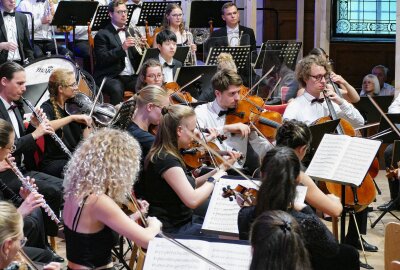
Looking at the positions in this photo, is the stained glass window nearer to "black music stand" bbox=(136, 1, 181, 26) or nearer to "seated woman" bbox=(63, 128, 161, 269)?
"black music stand" bbox=(136, 1, 181, 26)

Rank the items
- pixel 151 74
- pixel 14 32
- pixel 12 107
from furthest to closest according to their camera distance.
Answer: pixel 14 32, pixel 151 74, pixel 12 107

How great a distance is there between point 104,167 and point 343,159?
1698 millimetres

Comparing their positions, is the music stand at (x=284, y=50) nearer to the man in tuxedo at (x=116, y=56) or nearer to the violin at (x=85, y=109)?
the man in tuxedo at (x=116, y=56)

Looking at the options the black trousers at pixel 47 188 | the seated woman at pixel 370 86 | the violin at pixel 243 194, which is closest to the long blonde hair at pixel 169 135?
the violin at pixel 243 194

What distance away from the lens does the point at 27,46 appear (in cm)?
827

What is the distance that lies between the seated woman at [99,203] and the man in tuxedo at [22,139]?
5.01ft

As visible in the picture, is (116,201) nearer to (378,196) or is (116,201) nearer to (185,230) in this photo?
(185,230)

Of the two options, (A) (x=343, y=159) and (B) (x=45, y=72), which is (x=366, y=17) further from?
(A) (x=343, y=159)

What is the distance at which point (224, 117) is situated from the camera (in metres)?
5.74

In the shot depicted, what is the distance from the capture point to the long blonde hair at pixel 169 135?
4.20 metres

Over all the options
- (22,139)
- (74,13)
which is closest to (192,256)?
(22,139)

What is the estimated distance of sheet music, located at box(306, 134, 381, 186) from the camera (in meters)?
4.50

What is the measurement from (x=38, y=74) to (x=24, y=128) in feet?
5.07

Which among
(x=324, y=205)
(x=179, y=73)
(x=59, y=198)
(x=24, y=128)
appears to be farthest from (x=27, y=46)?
(x=324, y=205)
